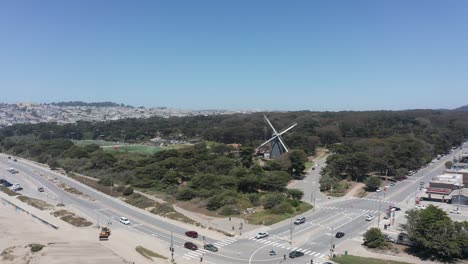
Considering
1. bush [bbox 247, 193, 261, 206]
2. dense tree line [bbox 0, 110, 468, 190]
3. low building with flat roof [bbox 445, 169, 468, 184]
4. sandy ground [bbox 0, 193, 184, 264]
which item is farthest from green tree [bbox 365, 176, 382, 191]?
sandy ground [bbox 0, 193, 184, 264]

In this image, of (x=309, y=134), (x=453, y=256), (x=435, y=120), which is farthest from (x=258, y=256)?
(x=435, y=120)

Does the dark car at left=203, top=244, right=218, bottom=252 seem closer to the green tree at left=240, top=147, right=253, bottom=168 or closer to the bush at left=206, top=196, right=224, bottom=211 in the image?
the bush at left=206, top=196, right=224, bottom=211

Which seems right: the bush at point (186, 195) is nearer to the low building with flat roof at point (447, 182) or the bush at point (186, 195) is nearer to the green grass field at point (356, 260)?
the green grass field at point (356, 260)

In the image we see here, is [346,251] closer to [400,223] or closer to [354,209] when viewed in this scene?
[400,223]

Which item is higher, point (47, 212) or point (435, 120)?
point (435, 120)

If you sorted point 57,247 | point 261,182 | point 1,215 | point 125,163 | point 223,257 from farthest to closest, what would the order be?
1. point 125,163
2. point 261,182
3. point 1,215
4. point 57,247
5. point 223,257

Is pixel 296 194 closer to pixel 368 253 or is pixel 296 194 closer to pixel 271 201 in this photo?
pixel 271 201

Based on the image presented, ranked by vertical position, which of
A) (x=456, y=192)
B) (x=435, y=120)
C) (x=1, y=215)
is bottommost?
(x=1, y=215)

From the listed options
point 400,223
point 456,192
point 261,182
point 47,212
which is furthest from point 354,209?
point 47,212

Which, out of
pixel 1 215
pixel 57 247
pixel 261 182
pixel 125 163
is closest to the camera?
pixel 57 247

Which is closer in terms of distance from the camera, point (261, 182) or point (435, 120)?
point (261, 182)
